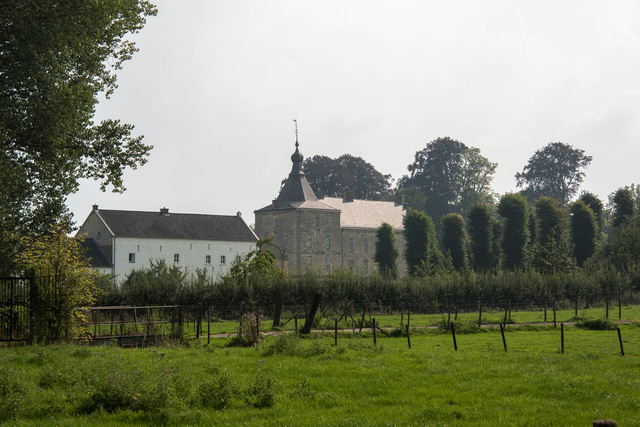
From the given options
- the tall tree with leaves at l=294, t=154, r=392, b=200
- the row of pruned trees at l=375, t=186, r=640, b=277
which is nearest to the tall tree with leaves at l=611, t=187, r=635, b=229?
the row of pruned trees at l=375, t=186, r=640, b=277

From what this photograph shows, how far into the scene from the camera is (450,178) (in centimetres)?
9712

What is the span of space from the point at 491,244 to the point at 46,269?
55.4 meters

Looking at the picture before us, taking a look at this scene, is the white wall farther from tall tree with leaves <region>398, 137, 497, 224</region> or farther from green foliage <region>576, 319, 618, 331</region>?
green foliage <region>576, 319, 618, 331</region>

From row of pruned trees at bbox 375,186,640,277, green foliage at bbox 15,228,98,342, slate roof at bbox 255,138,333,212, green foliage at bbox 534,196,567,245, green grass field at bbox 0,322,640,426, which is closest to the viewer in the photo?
green grass field at bbox 0,322,640,426

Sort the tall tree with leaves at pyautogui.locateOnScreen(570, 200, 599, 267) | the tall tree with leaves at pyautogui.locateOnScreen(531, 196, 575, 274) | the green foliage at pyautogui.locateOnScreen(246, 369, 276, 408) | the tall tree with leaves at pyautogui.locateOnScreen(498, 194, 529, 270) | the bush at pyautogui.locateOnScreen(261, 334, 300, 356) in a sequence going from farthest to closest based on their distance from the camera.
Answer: the tall tree with leaves at pyautogui.locateOnScreen(498, 194, 529, 270), the tall tree with leaves at pyautogui.locateOnScreen(570, 200, 599, 267), the tall tree with leaves at pyautogui.locateOnScreen(531, 196, 575, 274), the bush at pyautogui.locateOnScreen(261, 334, 300, 356), the green foliage at pyautogui.locateOnScreen(246, 369, 276, 408)

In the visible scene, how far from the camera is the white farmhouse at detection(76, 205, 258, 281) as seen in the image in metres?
63.5

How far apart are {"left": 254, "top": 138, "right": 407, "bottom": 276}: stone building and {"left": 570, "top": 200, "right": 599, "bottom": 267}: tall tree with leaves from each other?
24878 mm

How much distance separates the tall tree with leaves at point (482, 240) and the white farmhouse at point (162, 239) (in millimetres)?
22974

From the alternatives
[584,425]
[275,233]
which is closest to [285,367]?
[584,425]

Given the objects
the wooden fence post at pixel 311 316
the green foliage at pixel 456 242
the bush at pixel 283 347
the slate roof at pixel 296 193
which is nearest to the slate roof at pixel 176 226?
the slate roof at pixel 296 193

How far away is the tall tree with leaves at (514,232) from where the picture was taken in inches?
2594

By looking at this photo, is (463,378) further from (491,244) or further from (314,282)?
(491,244)

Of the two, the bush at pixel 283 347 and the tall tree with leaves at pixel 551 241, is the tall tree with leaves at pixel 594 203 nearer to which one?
the tall tree with leaves at pixel 551 241

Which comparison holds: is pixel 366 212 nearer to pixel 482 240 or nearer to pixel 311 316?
pixel 482 240
